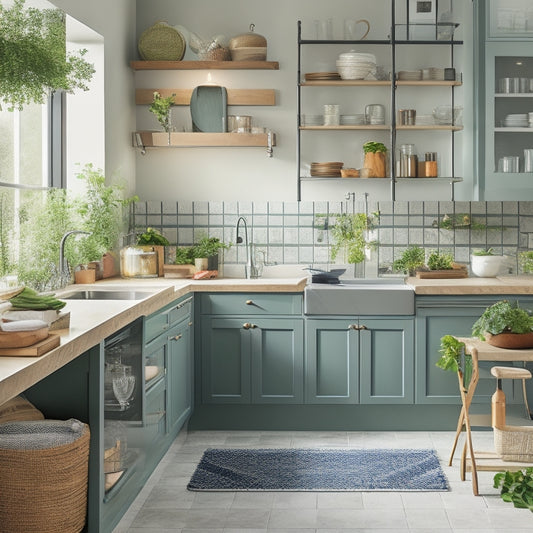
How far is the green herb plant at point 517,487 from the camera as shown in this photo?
3801 millimetres

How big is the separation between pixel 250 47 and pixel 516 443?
9.81 feet

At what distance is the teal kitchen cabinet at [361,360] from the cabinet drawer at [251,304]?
15 centimetres

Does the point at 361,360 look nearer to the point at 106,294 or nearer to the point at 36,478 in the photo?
the point at 106,294

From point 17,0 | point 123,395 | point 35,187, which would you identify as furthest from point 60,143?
point 123,395

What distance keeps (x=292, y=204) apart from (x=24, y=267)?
78.4 inches

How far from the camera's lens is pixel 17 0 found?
12.4 feet

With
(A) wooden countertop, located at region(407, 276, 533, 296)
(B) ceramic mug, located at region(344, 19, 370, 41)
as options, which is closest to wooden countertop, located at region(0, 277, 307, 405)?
(A) wooden countertop, located at region(407, 276, 533, 296)

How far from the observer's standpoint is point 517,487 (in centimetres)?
392

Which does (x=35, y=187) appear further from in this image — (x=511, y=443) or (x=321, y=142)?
(x=511, y=443)

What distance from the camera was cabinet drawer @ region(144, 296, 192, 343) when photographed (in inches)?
157

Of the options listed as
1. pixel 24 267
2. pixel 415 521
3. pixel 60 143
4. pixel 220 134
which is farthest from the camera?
pixel 220 134

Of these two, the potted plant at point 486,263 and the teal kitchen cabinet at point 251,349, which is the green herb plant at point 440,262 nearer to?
the potted plant at point 486,263

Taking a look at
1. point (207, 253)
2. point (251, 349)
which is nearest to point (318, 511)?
point (251, 349)

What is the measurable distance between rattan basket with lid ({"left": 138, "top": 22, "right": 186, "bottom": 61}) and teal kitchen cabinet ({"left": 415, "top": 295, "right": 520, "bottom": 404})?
2247 millimetres
